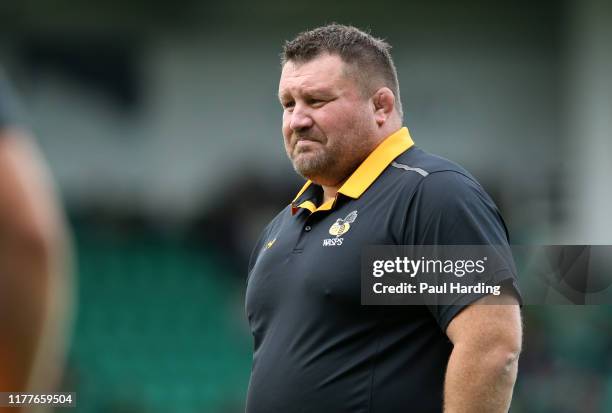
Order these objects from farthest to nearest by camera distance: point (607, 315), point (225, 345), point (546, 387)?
Result: 1. point (225, 345)
2. point (607, 315)
3. point (546, 387)

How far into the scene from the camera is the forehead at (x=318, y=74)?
2418 millimetres

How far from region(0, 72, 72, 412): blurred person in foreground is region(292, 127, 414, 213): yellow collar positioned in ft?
4.45

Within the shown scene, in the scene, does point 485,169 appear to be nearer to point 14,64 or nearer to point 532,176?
point 532,176

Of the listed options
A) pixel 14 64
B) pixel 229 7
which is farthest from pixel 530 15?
pixel 14 64

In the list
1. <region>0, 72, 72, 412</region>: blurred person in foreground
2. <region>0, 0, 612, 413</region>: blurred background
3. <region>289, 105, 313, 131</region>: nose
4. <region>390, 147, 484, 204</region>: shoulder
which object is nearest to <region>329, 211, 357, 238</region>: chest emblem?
<region>390, 147, 484, 204</region>: shoulder

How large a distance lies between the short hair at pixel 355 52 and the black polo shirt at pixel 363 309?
0.70ft

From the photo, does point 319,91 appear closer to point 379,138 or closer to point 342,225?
point 379,138

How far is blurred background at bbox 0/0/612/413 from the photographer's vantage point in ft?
28.5

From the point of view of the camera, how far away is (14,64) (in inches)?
372

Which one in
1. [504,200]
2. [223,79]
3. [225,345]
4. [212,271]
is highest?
[223,79]

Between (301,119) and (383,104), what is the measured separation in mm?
208

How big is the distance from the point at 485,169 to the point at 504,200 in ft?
1.27

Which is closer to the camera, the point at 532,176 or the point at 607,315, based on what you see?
the point at 607,315

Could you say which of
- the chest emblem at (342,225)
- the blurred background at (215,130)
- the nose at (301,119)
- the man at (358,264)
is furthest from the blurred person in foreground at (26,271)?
the blurred background at (215,130)
